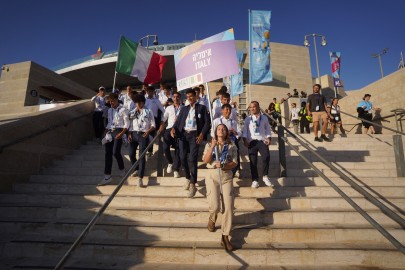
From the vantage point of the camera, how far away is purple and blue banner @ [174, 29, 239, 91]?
4516mm

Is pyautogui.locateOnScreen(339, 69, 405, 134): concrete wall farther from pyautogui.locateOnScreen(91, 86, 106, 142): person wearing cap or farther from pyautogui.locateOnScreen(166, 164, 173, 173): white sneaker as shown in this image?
pyautogui.locateOnScreen(91, 86, 106, 142): person wearing cap

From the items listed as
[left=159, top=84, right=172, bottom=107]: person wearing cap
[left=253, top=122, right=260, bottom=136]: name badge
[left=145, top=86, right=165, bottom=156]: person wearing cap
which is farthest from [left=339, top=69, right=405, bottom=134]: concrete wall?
[left=145, top=86, right=165, bottom=156]: person wearing cap

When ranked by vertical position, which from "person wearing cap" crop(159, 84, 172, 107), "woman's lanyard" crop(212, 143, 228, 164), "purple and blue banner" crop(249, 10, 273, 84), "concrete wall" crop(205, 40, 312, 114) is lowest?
"woman's lanyard" crop(212, 143, 228, 164)

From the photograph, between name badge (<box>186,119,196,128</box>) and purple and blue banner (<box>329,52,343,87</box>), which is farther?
purple and blue banner (<box>329,52,343,87</box>)

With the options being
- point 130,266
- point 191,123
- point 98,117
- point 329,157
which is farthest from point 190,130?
point 98,117

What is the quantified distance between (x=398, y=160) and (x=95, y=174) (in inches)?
269

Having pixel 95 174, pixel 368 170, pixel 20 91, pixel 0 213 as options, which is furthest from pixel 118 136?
pixel 20 91

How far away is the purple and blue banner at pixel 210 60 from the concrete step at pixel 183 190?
6.96 feet

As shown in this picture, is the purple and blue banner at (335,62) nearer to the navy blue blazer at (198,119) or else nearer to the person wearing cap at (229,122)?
the person wearing cap at (229,122)

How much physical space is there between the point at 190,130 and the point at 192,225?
2001 millimetres

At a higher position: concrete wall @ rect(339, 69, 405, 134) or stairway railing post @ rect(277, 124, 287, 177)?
concrete wall @ rect(339, 69, 405, 134)

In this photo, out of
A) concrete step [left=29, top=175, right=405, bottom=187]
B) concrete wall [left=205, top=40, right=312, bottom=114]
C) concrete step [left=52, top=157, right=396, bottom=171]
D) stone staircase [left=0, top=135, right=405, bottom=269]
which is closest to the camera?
stone staircase [left=0, top=135, right=405, bottom=269]

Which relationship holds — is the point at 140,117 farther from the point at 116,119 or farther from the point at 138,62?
the point at 138,62

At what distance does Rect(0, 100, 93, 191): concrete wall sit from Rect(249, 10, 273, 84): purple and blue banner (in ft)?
22.9
